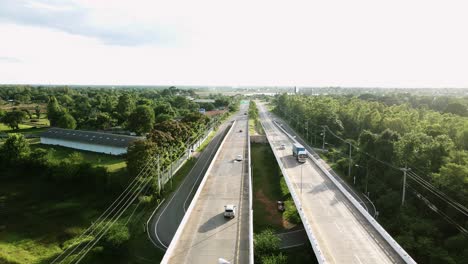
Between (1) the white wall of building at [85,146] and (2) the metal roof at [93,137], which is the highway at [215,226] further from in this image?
(1) the white wall of building at [85,146]

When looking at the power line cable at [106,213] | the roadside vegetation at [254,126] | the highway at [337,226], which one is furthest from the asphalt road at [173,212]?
the roadside vegetation at [254,126]

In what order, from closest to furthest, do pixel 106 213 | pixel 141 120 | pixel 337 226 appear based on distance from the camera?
pixel 337 226 → pixel 106 213 → pixel 141 120

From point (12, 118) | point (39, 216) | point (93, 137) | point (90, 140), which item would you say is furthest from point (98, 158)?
point (12, 118)

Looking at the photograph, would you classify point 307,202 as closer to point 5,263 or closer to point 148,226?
point 148,226

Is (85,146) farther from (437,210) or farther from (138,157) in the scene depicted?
(437,210)

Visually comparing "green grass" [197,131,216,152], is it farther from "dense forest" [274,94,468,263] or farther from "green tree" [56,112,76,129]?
"green tree" [56,112,76,129]

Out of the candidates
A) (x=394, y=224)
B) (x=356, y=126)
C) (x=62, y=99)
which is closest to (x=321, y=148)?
(x=356, y=126)
